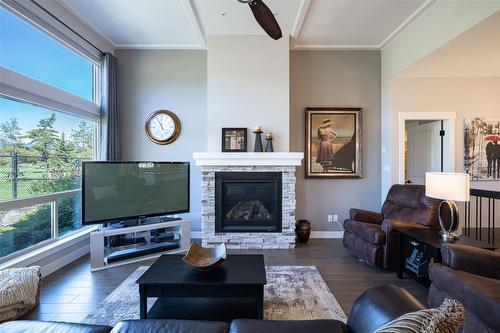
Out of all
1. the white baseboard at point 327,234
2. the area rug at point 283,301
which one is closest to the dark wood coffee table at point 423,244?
the area rug at point 283,301

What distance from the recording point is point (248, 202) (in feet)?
14.0

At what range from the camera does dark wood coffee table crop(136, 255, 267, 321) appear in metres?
2.05

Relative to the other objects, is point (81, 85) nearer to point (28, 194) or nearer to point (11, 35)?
point (11, 35)

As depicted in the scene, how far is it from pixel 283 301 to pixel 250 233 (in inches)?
66.0

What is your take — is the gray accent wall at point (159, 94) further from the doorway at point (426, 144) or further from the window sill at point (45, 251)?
the doorway at point (426, 144)

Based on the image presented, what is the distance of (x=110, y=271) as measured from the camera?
3268 mm

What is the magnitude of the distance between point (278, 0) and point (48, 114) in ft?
10.3

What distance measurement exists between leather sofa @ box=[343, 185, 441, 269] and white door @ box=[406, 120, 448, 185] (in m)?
1.47

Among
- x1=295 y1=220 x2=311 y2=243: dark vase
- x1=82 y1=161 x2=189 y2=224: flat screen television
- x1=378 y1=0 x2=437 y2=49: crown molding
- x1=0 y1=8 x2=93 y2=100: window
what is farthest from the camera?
x1=295 y1=220 x2=311 y2=243: dark vase

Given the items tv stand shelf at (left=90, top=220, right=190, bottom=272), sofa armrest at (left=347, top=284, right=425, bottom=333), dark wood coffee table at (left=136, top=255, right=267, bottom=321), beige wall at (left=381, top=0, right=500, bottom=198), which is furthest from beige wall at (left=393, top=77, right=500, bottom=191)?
tv stand shelf at (left=90, top=220, right=190, bottom=272)

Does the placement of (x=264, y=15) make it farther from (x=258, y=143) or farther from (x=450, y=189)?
(x=450, y=189)

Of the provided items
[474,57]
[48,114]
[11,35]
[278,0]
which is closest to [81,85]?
[48,114]

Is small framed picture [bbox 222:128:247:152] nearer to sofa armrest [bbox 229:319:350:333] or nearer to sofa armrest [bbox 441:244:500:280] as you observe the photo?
sofa armrest [bbox 441:244:500:280]

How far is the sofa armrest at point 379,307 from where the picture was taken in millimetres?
1195
